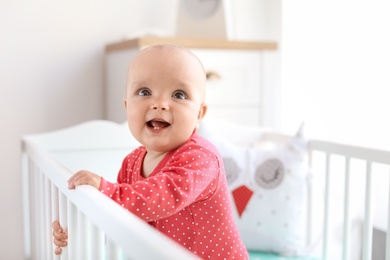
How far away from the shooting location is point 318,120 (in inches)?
81.0

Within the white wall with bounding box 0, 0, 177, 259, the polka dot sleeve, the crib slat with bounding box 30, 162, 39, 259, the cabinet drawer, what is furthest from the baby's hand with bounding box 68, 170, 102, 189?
the white wall with bounding box 0, 0, 177, 259

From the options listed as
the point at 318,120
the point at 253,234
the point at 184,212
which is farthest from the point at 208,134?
the point at 184,212

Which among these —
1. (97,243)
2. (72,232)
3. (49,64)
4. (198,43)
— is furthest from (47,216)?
(49,64)

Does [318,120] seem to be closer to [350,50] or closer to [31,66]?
[350,50]

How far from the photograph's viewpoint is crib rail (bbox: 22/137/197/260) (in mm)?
615

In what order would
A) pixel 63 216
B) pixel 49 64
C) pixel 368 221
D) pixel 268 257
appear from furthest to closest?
pixel 49 64, pixel 268 257, pixel 368 221, pixel 63 216

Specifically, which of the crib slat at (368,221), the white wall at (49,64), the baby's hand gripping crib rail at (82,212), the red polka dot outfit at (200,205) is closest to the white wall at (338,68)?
the crib slat at (368,221)

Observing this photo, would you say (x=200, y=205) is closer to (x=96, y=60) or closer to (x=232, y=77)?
(x=232, y=77)

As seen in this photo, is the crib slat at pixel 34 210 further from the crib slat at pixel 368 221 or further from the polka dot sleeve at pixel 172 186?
the crib slat at pixel 368 221

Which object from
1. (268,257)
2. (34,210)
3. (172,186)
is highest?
(172,186)

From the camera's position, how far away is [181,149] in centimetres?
106

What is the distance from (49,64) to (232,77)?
67 cm

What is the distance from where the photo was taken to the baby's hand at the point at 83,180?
0.91 metres

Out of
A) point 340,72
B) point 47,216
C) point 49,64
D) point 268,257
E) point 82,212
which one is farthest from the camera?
point 49,64
